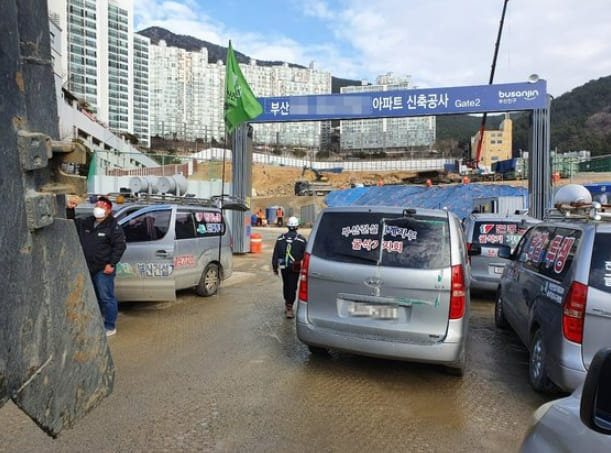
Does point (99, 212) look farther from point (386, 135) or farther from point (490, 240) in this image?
point (386, 135)

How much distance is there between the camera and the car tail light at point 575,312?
3.76 m

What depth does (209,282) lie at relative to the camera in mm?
8781

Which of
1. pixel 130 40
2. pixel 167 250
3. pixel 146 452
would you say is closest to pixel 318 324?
pixel 146 452

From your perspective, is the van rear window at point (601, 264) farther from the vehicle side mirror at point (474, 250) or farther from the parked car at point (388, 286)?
the vehicle side mirror at point (474, 250)

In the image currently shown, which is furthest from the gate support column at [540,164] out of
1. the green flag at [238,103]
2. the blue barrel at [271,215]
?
the blue barrel at [271,215]

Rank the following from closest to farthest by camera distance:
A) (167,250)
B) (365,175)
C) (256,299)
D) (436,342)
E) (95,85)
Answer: (436,342) → (167,250) → (256,299) → (95,85) → (365,175)

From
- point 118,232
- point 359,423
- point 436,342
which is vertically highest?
point 118,232

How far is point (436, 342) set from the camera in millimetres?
4387

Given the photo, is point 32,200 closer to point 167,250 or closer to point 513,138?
point 167,250

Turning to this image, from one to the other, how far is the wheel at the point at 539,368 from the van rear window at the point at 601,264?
0.86m

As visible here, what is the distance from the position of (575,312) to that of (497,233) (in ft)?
19.0

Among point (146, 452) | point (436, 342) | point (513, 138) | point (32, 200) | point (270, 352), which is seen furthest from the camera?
point (513, 138)

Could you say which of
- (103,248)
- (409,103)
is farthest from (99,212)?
(409,103)

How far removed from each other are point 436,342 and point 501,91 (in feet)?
38.4
